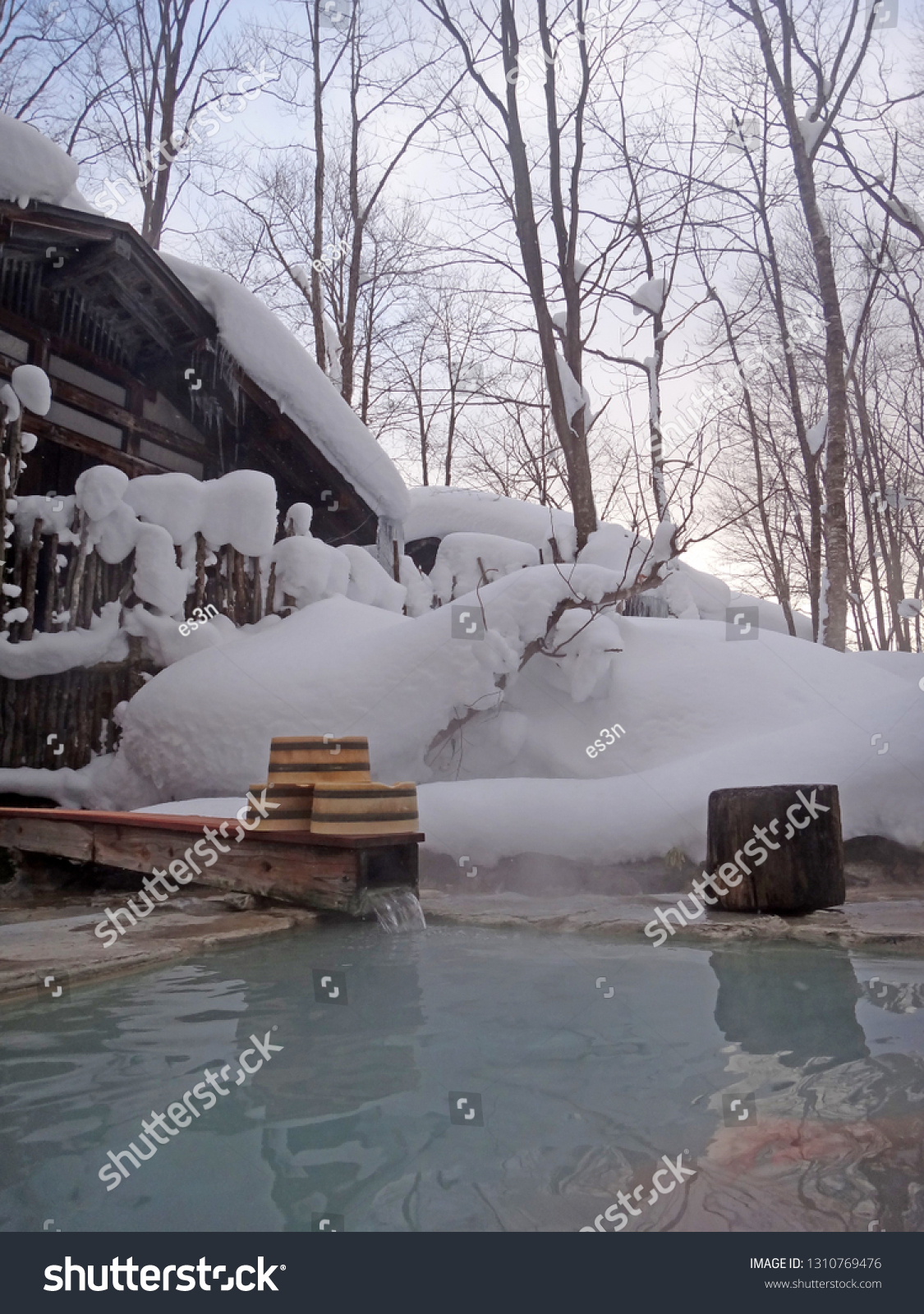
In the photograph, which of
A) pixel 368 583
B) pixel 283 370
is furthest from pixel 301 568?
pixel 283 370

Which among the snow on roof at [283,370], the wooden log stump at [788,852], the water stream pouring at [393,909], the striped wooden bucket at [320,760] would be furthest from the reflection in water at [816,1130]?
the snow on roof at [283,370]

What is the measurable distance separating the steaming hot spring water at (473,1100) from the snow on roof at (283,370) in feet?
28.7

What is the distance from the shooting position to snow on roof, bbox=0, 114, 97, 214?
7773 millimetres

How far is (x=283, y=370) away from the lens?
1092 cm

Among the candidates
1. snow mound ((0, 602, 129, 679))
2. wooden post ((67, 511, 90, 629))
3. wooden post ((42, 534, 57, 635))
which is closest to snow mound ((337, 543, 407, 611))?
snow mound ((0, 602, 129, 679))

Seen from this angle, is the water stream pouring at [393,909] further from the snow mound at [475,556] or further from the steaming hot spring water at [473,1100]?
the snow mound at [475,556]

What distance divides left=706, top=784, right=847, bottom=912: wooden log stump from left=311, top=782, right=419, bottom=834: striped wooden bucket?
186cm

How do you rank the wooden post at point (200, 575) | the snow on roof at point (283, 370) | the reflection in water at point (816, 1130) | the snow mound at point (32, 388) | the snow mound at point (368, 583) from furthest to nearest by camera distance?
the snow mound at point (368, 583) → the snow on roof at point (283, 370) → the wooden post at point (200, 575) → the snow mound at point (32, 388) → the reflection in water at point (816, 1130)

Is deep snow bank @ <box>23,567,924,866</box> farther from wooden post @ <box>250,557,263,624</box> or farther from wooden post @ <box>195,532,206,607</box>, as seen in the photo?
wooden post @ <box>250,557,263,624</box>

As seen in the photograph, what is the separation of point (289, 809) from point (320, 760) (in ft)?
1.06

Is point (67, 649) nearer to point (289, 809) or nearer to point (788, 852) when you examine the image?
point (289, 809)

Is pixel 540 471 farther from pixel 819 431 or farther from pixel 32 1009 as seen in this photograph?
pixel 32 1009

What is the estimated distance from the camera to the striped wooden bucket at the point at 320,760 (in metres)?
4.80
